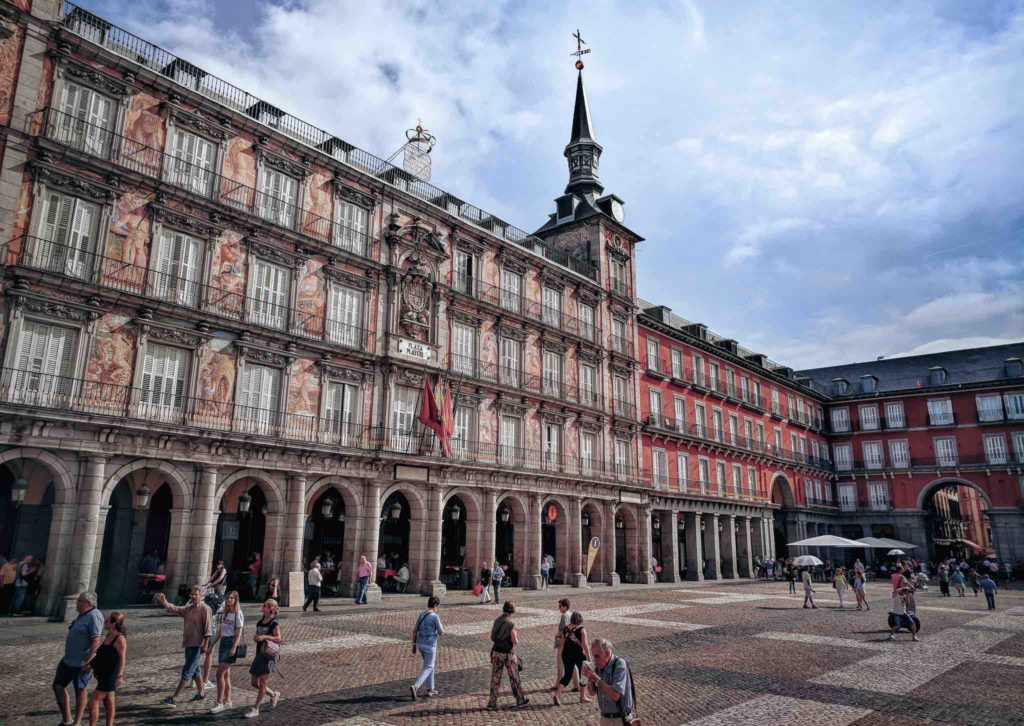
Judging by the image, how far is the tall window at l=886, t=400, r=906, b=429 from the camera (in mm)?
56500

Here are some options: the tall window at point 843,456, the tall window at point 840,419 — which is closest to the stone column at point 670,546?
the tall window at point 843,456

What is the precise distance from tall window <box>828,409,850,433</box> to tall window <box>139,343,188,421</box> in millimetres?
55251

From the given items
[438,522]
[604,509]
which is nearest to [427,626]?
[438,522]

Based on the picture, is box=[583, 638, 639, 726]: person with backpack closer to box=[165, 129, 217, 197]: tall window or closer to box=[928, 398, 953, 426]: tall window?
box=[165, 129, 217, 197]: tall window

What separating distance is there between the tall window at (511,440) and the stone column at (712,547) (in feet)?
57.3

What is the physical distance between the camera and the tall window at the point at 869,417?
58.0m

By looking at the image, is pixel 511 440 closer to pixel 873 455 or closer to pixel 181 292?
pixel 181 292

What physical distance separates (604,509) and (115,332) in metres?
23.7

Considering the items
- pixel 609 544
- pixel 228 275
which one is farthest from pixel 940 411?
pixel 228 275

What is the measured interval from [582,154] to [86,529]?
110 ft

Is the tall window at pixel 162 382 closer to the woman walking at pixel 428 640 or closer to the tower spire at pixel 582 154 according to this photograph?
the woman walking at pixel 428 640

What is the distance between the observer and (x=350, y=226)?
2636 cm

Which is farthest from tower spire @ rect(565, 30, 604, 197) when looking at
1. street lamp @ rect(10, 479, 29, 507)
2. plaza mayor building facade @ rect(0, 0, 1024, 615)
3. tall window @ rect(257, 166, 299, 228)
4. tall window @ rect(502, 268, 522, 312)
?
street lamp @ rect(10, 479, 29, 507)

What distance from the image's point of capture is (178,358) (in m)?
20.7
